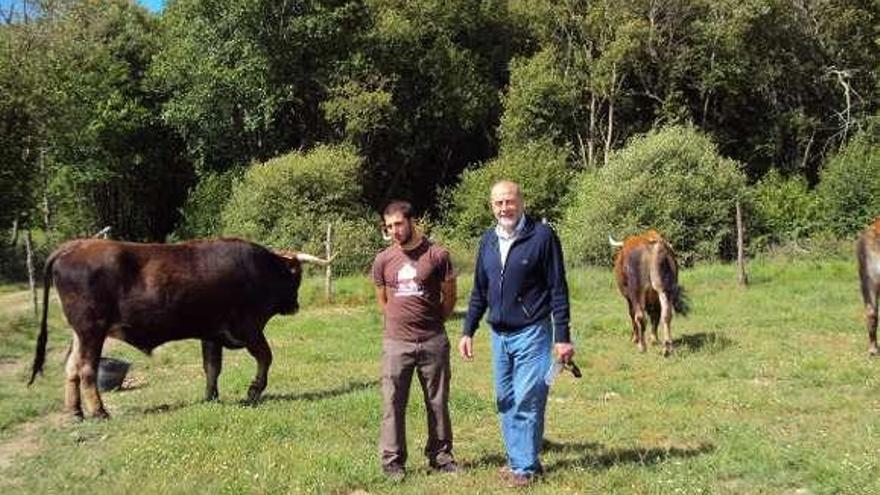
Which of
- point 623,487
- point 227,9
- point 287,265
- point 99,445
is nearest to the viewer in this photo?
point 623,487

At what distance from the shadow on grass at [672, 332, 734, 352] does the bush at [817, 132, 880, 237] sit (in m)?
18.9

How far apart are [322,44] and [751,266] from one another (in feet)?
68.8

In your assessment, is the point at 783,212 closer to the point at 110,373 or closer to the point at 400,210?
the point at 110,373

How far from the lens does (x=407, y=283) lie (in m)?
7.30

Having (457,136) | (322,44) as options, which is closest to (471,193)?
(457,136)

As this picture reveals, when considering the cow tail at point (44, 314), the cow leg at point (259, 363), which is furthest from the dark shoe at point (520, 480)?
the cow tail at point (44, 314)

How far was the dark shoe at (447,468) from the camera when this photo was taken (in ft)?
24.5

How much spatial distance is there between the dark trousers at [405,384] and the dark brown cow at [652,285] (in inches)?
294

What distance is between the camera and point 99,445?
9.05 metres

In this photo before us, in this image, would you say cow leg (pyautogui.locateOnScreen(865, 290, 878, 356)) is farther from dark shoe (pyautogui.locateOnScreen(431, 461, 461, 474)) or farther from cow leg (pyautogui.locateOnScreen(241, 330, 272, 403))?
cow leg (pyautogui.locateOnScreen(241, 330, 272, 403))

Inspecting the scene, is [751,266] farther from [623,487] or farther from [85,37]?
[85,37]

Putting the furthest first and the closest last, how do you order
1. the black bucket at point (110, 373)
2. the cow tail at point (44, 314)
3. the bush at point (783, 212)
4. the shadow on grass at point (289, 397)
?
1. the bush at point (783, 212)
2. the black bucket at point (110, 373)
3. the shadow on grass at point (289, 397)
4. the cow tail at point (44, 314)

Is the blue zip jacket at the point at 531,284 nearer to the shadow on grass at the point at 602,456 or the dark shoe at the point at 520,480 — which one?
the dark shoe at the point at 520,480

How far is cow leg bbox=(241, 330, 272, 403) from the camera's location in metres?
11.0
